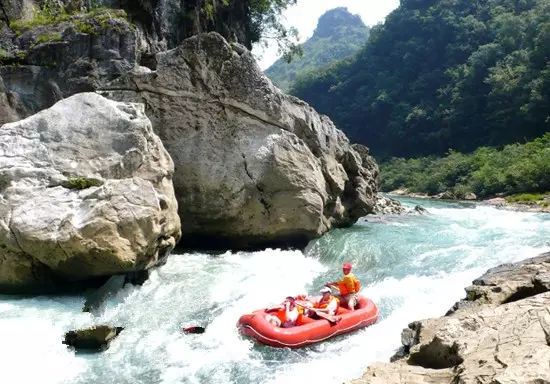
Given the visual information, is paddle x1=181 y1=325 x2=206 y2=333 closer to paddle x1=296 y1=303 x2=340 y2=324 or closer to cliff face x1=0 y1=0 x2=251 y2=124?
paddle x1=296 y1=303 x2=340 y2=324

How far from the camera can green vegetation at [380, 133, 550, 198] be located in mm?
30094

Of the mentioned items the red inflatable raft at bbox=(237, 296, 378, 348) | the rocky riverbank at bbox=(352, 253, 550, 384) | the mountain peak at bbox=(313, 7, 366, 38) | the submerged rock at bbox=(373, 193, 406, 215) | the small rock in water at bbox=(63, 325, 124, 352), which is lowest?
the submerged rock at bbox=(373, 193, 406, 215)

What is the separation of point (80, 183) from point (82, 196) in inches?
15.8

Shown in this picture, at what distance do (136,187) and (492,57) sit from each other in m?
49.2

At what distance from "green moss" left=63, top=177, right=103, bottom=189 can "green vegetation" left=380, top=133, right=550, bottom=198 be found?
85.8 feet

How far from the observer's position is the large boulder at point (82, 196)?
9.05 meters

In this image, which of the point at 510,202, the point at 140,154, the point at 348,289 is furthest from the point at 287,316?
the point at 510,202

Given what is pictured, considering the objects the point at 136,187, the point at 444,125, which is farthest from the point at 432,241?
the point at 444,125

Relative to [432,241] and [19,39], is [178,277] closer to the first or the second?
[432,241]

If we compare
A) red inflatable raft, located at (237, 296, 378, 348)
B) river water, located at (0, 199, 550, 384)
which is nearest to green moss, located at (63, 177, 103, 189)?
river water, located at (0, 199, 550, 384)

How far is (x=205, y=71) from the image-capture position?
13.5 meters

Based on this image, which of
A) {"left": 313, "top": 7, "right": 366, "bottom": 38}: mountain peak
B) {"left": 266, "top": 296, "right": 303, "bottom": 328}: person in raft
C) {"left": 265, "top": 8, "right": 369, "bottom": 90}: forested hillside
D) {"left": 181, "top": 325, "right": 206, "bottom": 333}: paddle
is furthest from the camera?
{"left": 313, "top": 7, "right": 366, "bottom": 38}: mountain peak

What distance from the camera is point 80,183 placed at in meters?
9.84

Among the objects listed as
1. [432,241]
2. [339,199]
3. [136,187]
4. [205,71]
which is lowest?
[432,241]
